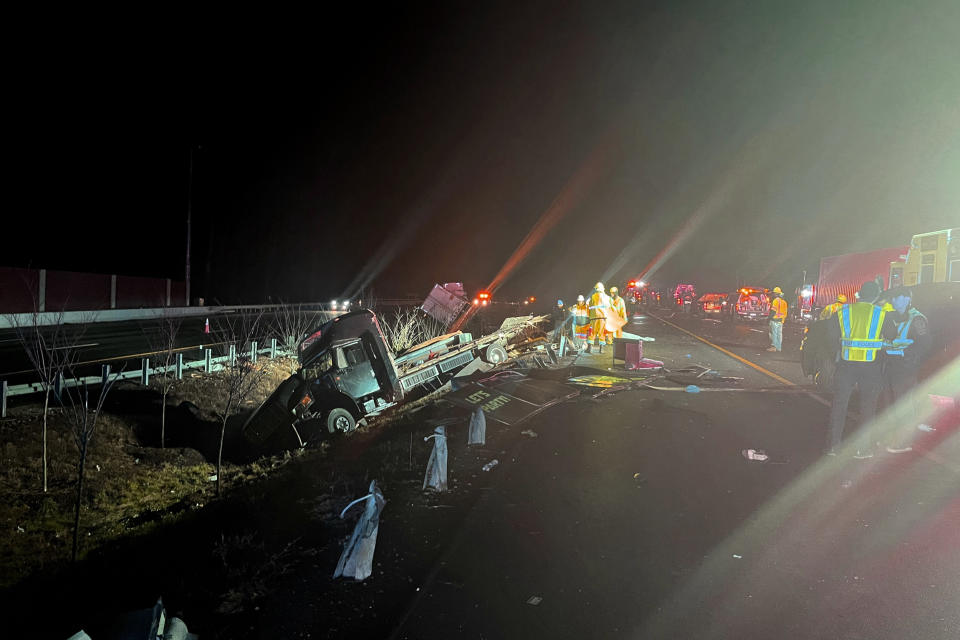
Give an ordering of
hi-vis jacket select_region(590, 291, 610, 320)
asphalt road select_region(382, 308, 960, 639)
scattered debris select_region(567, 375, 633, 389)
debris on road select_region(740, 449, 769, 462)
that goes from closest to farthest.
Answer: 1. asphalt road select_region(382, 308, 960, 639)
2. debris on road select_region(740, 449, 769, 462)
3. scattered debris select_region(567, 375, 633, 389)
4. hi-vis jacket select_region(590, 291, 610, 320)

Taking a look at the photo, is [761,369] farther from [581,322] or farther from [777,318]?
[581,322]

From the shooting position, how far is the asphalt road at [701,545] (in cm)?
335

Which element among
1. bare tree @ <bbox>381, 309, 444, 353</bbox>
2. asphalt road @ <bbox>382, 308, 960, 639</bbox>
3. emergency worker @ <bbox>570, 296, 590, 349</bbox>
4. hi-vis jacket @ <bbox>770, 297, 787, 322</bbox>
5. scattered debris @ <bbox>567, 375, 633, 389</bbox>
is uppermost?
hi-vis jacket @ <bbox>770, 297, 787, 322</bbox>

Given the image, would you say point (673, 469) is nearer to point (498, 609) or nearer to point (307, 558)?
point (498, 609)

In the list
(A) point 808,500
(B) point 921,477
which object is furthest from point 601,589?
(B) point 921,477

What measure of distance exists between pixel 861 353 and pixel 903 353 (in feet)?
3.90

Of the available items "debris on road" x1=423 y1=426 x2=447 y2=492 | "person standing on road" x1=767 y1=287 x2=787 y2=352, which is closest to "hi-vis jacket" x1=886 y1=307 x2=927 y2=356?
"debris on road" x1=423 y1=426 x2=447 y2=492

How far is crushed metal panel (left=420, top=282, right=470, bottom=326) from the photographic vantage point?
1856 cm

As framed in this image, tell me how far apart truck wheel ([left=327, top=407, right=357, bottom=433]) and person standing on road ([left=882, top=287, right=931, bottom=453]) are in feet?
24.0

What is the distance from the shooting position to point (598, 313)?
15.5 meters

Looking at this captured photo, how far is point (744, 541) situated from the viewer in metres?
4.40

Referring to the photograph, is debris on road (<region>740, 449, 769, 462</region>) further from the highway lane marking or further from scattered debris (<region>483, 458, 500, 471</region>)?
the highway lane marking

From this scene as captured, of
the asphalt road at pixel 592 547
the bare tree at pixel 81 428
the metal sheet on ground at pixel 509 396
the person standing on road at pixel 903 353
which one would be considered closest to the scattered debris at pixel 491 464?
the asphalt road at pixel 592 547

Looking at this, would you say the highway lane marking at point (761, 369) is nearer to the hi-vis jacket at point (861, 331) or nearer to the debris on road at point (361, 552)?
the hi-vis jacket at point (861, 331)
